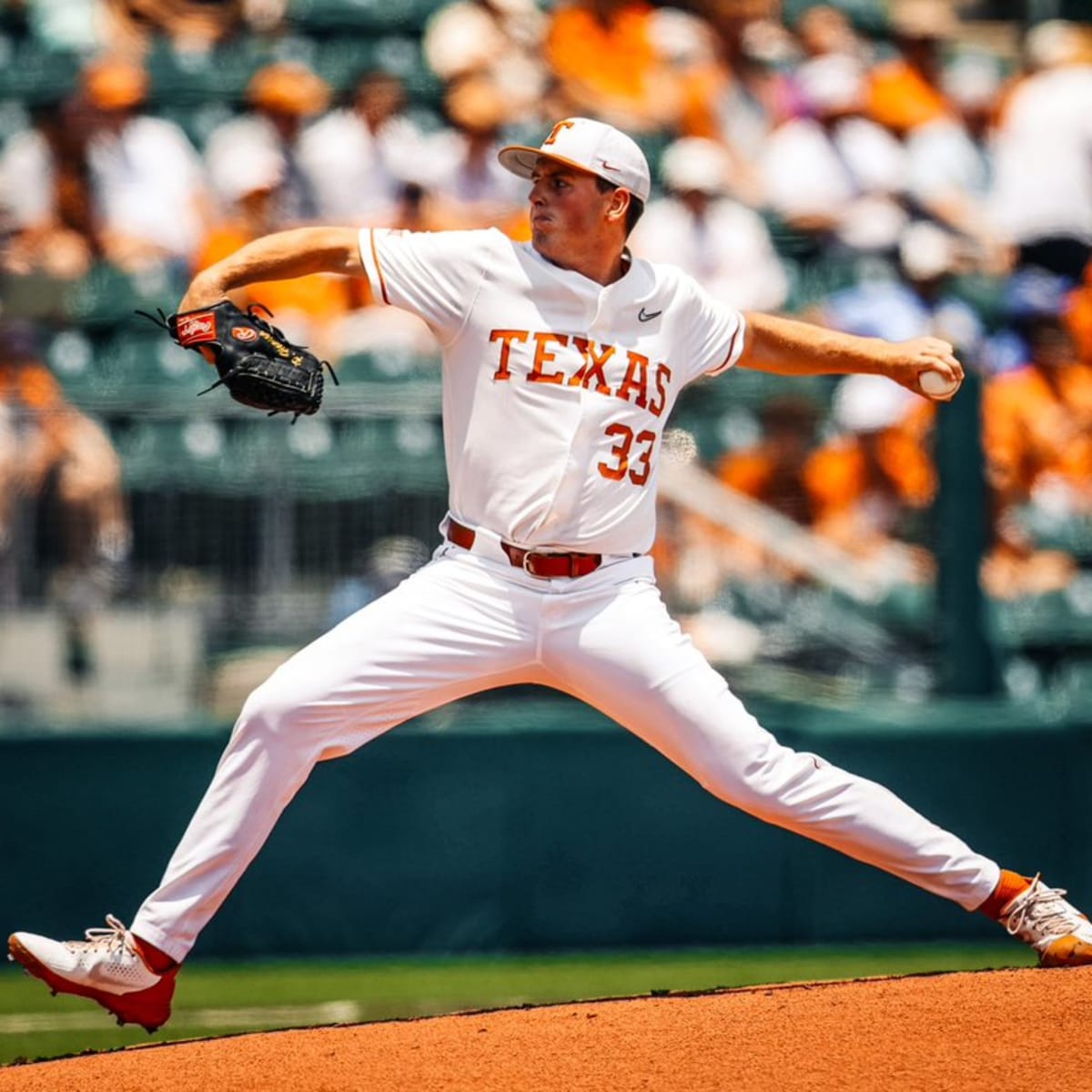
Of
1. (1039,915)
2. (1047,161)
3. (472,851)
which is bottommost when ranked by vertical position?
(472,851)

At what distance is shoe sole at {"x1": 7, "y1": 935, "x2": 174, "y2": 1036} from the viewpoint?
4.08 metres

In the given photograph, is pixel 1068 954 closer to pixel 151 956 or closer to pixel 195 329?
pixel 151 956

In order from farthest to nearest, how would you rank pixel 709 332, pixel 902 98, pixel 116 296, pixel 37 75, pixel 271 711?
pixel 902 98 < pixel 37 75 < pixel 116 296 < pixel 709 332 < pixel 271 711

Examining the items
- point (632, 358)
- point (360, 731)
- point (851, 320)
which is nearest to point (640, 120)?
point (851, 320)

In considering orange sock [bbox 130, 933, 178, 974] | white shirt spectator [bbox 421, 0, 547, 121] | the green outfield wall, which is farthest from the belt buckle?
white shirt spectator [bbox 421, 0, 547, 121]

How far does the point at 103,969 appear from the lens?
4.08m

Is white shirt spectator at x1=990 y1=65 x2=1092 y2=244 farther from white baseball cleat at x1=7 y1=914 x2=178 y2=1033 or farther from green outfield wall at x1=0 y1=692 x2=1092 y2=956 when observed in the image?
white baseball cleat at x1=7 y1=914 x2=178 y2=1033

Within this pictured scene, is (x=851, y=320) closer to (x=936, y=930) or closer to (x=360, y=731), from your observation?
(x=936, y=930)

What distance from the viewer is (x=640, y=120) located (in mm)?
9617

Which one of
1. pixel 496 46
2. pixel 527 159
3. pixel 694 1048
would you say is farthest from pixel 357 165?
pixel 694 1048

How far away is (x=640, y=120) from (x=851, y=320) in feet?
5.29

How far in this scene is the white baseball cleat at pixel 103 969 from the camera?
4.07 metres

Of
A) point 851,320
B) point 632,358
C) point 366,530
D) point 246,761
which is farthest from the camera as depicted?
point 851,320

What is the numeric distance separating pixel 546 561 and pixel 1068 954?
Result: 160 cm
